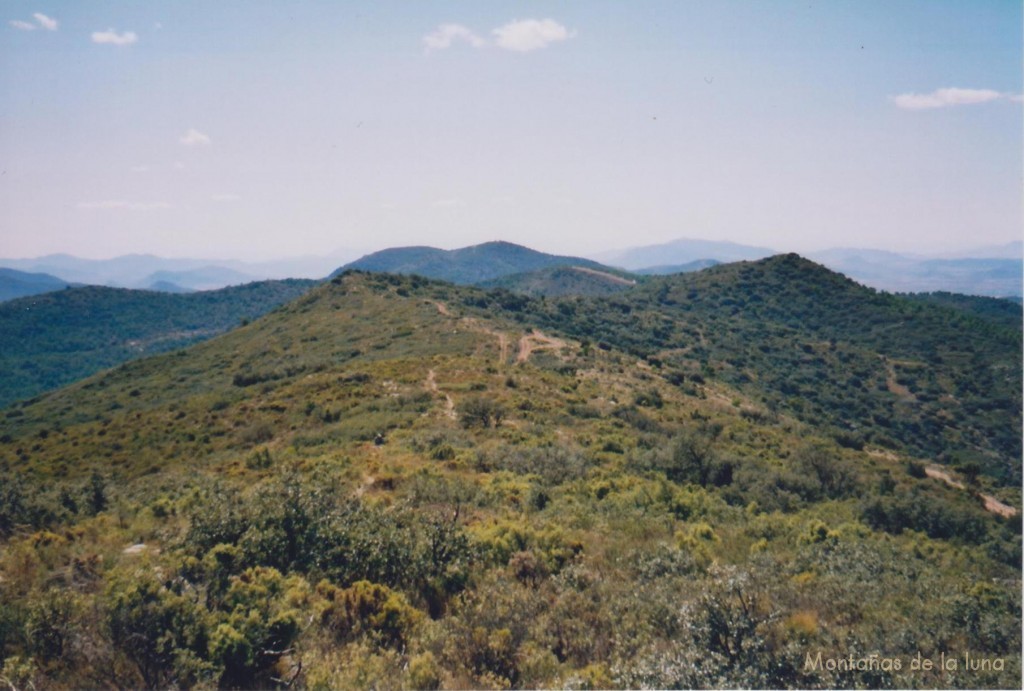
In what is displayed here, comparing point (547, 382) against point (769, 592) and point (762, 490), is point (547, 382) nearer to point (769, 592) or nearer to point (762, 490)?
point (762, 490)

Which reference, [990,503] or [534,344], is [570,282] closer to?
[534,344]

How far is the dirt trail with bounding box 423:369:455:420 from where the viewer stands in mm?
24625

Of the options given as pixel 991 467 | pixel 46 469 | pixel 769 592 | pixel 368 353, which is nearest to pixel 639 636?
pixel 769 592

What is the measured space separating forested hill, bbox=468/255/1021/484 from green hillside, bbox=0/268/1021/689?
85.2 feet

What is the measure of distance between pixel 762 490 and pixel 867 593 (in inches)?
382

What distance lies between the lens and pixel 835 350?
72.5m

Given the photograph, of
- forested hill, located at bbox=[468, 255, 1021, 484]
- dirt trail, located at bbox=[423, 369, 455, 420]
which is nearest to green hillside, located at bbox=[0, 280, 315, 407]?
forested hill, located at bbox=[468, 255, 1021, 484]

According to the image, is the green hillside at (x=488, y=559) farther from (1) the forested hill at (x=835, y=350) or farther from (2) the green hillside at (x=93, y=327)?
(2) the green hillside at (x=93, y=327)

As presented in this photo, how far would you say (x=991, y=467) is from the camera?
1850 inches

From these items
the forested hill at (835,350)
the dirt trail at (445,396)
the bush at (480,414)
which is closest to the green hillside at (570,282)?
the forested hill at (835,350)

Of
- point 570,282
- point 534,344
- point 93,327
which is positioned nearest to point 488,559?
point 534,344

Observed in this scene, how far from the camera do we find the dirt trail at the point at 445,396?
80.8 feet

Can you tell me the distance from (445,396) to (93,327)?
178081mm

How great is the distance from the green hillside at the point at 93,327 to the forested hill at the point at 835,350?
410 ft
